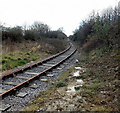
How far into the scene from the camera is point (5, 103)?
4.33 m

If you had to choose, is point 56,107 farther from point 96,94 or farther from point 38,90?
point 38,90

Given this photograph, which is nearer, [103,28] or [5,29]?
[103,28]

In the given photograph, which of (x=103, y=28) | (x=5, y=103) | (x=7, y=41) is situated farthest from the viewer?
(x=7, y=41)

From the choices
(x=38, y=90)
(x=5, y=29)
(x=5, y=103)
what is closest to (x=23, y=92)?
(x=38, y=90)

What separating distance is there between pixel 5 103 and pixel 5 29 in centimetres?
1449

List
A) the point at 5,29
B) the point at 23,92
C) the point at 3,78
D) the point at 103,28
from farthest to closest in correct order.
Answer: the point at 5,29 < the point at 103,28 < the point at 3,78 < the point at 23,92

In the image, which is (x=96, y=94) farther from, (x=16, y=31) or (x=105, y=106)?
(x=16, y=31)

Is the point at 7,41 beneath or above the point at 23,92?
above

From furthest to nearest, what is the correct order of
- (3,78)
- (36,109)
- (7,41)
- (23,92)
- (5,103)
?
(7,41) < (3,78) < (23,92) < (5,103) < (36,109)

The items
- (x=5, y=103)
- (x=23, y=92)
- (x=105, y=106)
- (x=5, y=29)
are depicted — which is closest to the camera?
(x=105, y=106)

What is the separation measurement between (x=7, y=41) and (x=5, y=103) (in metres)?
12.4

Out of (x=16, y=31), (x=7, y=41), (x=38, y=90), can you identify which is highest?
(x=16, y=31)

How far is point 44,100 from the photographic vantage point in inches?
174

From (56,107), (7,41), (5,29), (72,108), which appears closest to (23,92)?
(56,107)
